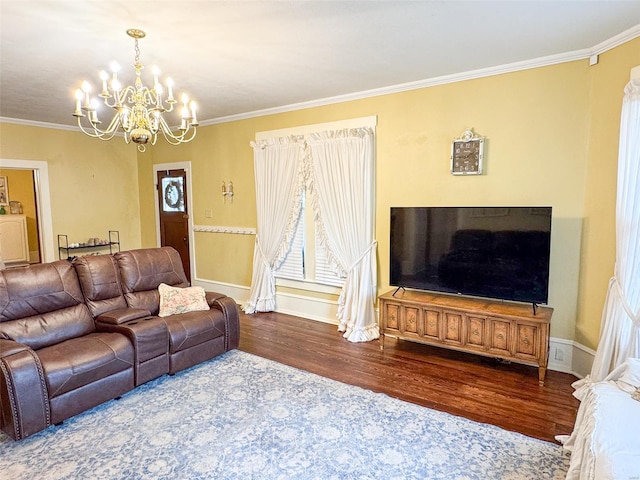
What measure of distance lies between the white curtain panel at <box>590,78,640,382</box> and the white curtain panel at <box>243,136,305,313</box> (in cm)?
330

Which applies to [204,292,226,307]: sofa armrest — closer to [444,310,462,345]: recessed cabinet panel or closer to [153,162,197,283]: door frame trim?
[444,310,462,345]: recessed cabinet panel

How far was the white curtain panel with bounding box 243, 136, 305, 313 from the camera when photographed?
500 centimetres

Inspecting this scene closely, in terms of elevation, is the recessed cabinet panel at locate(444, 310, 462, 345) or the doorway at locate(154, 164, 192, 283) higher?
the doorway at locate(154, 164, 192, 283)

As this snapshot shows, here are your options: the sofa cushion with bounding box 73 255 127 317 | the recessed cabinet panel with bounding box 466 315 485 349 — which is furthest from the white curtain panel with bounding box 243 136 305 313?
the recessed cabinet panel with bounding box 466 315 485 349

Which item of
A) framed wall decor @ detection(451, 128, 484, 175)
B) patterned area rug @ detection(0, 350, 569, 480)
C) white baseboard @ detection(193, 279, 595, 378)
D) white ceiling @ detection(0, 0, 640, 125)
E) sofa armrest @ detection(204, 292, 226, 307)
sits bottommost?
patterned area rug @ detection(0, 350, 569, 480)

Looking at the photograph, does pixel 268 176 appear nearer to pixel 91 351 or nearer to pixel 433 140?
pixel 433 140

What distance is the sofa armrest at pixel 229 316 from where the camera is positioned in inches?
154

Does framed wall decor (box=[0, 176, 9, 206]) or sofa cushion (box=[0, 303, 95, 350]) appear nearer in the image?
sofa cushion (box=[0, 303, 95, 350])

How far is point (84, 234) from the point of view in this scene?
6.43 m

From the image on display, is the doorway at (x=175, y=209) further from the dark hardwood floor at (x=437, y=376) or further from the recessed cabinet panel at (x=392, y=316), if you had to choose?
the recessed cabinet panel at (x=392, y=316)

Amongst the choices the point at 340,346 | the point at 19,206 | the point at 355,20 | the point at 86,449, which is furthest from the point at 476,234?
the point at 19,206

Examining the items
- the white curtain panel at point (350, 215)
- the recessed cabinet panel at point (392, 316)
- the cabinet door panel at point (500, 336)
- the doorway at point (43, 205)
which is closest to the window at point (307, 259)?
the white curtain panel at point (350, 215)

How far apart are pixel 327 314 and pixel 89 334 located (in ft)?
8.96

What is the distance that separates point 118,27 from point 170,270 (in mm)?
2374
